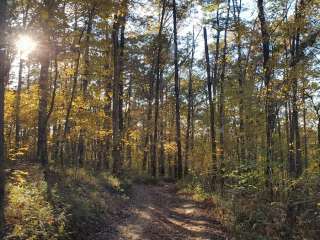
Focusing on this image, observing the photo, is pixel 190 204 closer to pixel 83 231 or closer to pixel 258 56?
pixel 83 231

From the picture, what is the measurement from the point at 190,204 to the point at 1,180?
9.22 m

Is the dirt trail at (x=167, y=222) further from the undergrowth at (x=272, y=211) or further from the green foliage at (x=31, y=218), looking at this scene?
the green foliage at (x=31, y=218)

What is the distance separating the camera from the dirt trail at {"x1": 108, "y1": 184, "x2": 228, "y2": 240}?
Answer: 9.21 meters

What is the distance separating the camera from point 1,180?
21.5ft

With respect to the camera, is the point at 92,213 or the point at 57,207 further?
the point at 92,213

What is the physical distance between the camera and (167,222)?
36.2 feet

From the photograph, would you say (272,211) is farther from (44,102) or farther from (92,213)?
(44,102)

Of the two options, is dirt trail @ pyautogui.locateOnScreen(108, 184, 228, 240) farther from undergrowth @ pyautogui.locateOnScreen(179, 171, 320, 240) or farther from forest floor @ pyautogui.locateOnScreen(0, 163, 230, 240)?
undergrowth @ pyautogui.locateOnScreen(179, 171, 320, 240)

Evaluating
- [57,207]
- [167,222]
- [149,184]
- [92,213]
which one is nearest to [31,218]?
[57,207]

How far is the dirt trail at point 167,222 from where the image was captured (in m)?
9.21

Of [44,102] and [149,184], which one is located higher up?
[44,102]

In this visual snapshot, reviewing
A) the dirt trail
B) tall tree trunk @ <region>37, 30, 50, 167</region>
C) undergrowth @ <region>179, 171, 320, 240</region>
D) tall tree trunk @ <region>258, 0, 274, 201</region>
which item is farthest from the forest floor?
tall tree trunk @ <region>258, 0, 274, 201</region>

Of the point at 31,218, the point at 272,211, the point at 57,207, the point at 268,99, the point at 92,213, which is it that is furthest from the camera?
the point at 268,99

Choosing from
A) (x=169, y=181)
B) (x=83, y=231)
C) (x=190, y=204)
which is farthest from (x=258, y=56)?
(x=83, y=231)
